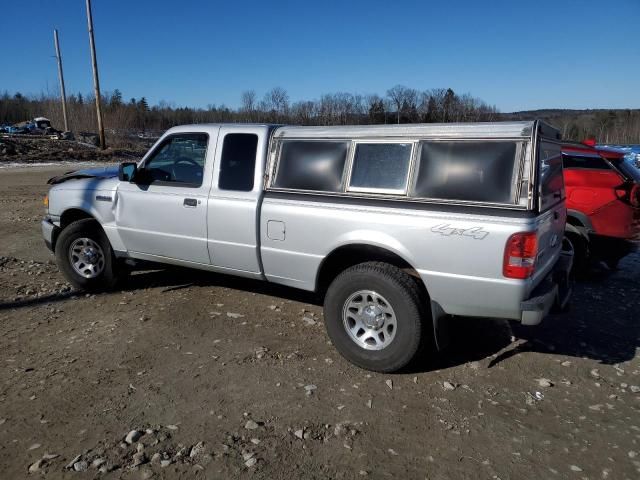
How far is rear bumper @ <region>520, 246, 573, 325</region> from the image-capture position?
352 cm

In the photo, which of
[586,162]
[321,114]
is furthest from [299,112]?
[586,162]

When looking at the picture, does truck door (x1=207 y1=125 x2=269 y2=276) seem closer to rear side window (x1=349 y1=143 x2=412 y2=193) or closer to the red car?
rear side window (x1=349 y1=143 x2=412 y2=193)

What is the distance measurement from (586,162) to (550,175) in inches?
132

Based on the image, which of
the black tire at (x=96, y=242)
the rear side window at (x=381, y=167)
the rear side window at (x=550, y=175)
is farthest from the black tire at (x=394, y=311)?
the black tire at (x=96, y=242)

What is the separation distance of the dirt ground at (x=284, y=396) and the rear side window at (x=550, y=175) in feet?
4.69

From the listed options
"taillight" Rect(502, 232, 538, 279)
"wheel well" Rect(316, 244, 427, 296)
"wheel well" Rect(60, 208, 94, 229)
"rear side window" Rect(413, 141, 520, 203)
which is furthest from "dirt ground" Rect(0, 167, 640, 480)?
"rear side window" Rect(413, 141, 520, 203)

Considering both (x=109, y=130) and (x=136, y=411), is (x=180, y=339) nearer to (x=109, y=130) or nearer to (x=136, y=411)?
(x=136, y=411)

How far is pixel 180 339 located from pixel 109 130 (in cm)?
5228

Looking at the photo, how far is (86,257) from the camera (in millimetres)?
5852

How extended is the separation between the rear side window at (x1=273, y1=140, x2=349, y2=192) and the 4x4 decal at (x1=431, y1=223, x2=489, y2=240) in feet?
3.25

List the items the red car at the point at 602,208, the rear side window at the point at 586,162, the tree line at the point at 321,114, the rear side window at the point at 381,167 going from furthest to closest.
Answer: the tree line at the point at 321,114 < the rear side window at the point at 586,162 < the red car at the point at 602,208 < the rear side window at the point at 381,167

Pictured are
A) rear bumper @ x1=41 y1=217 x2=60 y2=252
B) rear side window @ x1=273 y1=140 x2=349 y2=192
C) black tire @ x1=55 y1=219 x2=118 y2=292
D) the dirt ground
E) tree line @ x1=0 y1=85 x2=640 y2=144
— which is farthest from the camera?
tree line @ x1=0 y1=85 x2=640 y2=144

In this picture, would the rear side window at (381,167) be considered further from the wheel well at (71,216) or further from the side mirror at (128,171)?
the wheel well at (71,216)

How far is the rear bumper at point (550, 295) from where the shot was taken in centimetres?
352
